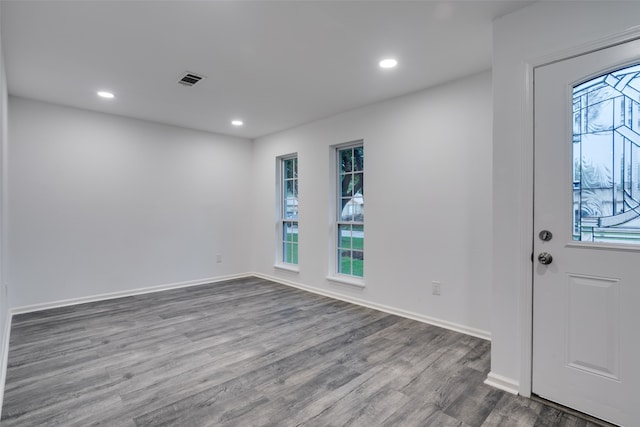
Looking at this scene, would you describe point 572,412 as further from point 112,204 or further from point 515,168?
point 112,204

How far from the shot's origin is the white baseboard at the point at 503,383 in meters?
2.02

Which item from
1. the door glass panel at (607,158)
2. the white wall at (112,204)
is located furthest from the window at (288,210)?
the door glass panel at (607,158)

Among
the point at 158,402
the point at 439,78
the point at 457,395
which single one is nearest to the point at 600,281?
the point at 457,395

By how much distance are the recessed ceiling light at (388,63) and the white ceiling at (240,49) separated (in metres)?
0.07

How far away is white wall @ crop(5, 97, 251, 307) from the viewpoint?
12.1ft

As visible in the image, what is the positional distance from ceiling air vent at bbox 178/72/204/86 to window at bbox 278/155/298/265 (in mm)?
2176

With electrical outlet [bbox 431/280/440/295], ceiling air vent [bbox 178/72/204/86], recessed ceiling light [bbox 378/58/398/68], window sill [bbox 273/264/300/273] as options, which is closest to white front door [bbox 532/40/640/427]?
recessed ceiling light [bbox 378/58/398/68]

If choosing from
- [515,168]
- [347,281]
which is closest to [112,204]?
[347,281]

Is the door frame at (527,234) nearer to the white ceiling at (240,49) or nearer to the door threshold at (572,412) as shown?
the door threshold at (572,412)

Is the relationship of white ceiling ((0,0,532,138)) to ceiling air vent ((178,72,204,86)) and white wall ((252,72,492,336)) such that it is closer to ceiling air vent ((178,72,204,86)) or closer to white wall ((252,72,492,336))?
ceiling air vent ((178,72,204,86))

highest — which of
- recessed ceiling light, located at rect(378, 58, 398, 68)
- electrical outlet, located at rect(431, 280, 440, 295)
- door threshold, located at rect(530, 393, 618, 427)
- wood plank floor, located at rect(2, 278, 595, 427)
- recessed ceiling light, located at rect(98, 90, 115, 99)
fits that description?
recessed ceiling light, located at rect(378, 58, 398, 68)

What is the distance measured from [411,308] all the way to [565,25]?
274cm

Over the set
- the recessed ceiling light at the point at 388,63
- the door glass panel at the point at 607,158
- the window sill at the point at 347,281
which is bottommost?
the window sill at the point at 347,281

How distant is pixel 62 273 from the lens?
388 centimetres
